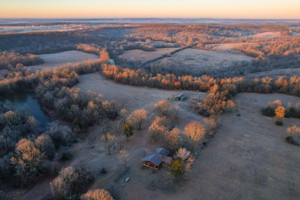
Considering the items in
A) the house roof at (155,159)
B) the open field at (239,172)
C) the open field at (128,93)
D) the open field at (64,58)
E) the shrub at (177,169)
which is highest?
the open field at (64,58)

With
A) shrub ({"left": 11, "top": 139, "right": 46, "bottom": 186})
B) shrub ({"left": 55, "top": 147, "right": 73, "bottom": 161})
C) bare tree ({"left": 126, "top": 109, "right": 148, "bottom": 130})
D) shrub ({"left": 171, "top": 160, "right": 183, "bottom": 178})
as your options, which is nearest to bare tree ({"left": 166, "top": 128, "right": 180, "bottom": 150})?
shrub ({"left": 171, "top": 160, "right": 183, "bottom": 178})

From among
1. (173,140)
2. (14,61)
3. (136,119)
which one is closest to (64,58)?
(14,61)

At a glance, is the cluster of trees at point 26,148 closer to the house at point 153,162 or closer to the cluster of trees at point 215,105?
the house at point 153,162

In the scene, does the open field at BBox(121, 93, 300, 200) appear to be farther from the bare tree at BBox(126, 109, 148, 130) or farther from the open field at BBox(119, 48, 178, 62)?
the open field at BBox(119, 48, 178, 62)

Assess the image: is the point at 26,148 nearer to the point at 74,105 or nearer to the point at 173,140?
the point at 74,105

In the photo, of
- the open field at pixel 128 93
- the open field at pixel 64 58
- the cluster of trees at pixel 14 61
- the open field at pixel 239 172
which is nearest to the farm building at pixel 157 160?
the open field at pixel 239 172

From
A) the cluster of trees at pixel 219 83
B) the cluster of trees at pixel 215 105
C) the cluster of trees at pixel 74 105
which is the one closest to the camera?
the cluster of trees at pixel 215 105

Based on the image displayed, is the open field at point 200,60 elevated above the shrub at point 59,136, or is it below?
above
